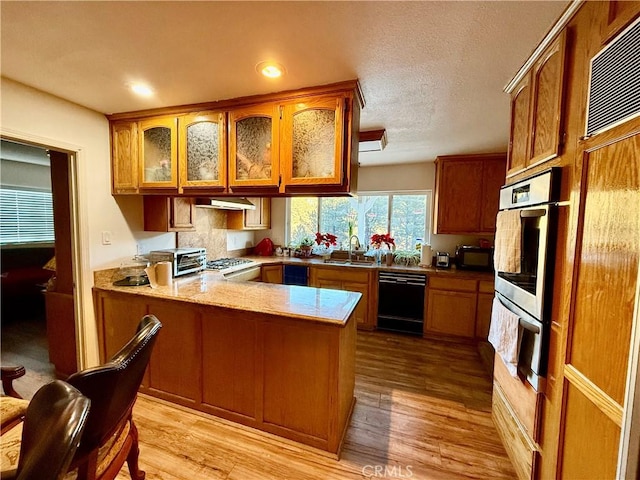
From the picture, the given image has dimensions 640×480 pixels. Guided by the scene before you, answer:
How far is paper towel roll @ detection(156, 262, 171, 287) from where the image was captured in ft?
7.38

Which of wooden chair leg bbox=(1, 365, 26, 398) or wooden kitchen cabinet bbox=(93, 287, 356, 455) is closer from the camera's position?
wooden chair leg bbox=(1, 365, 26, 398)

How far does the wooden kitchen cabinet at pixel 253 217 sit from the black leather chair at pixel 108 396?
9.26 feet

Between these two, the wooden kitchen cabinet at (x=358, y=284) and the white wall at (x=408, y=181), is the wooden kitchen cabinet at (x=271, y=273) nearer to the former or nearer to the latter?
the wooden kitchen cabinet at (x=358, y=284)

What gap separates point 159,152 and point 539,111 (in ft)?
8.89

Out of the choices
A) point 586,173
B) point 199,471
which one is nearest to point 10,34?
point 199,471

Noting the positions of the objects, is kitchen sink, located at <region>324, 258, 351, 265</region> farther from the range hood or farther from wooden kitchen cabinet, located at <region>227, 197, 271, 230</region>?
the range hood

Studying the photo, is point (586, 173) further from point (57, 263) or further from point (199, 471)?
point (57, 263)

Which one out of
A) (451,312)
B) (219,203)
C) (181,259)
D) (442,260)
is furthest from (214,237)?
(451,312)

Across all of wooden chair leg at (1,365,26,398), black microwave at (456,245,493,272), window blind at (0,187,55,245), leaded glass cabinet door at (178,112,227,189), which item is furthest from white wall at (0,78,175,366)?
black microwave at (456,245,493,272)

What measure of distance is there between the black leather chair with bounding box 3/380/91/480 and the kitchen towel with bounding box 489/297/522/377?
187 cm

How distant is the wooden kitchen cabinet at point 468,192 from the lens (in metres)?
3.23

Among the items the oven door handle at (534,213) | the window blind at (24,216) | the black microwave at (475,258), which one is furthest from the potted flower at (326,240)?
the window blind at (24,216)

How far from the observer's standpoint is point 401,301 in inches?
136

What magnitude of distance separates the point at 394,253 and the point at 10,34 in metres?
3.93
